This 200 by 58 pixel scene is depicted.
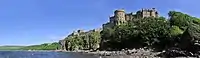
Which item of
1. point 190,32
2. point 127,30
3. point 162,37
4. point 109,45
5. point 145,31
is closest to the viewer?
point 190,32

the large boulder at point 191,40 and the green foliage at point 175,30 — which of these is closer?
the large boulder at point 191,40

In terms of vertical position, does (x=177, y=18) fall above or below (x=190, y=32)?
above

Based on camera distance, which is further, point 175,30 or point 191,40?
point 175,30

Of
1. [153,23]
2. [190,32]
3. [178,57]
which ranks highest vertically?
[153,23]

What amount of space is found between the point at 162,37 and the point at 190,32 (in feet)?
137

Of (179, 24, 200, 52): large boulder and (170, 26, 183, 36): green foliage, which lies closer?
(179, 24, 200, 52): large boulder

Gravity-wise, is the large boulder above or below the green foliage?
below

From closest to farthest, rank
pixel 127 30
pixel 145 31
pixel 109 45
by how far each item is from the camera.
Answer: pixel 145 31
pixel 127 30
pixel 109 45

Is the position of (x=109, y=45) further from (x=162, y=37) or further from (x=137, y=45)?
(x=162, y=37)

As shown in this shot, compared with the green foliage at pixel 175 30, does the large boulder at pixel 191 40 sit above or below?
below

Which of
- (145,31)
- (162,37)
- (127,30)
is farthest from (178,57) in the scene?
(127,30)

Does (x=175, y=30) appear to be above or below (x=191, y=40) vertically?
above

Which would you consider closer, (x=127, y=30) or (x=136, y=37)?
(x=136, y=37)

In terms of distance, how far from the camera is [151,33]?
410 feet
